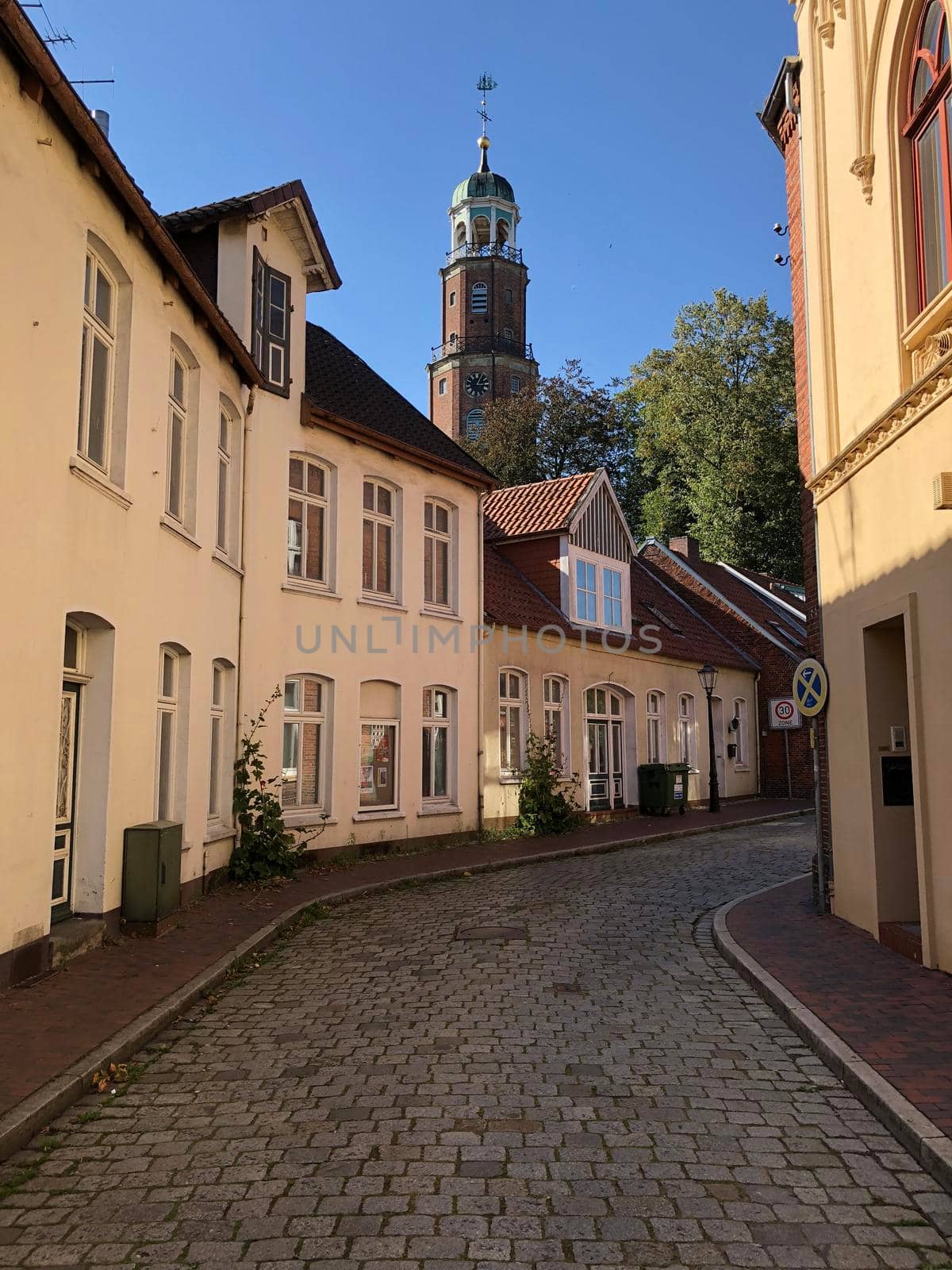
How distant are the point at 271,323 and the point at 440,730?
7098mm

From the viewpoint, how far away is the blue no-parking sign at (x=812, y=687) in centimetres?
1049

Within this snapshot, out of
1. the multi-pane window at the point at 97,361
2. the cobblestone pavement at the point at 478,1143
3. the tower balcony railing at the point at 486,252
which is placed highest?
the tower balcony railing at the point at 486,252

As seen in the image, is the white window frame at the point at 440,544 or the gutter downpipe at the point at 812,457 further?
the white window frame at the point at 440,544

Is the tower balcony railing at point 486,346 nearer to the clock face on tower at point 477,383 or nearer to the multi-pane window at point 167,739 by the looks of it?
the clock face on tower at point 477,383

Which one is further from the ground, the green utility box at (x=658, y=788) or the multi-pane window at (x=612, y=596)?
the multi-pane window at (x=612, y=596)

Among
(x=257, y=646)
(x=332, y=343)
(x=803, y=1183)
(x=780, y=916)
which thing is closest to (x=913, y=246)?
(x=780, y=916)

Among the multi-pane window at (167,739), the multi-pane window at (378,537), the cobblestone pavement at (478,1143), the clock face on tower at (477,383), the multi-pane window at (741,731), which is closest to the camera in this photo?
the cobblestone pavement at (478,1143)

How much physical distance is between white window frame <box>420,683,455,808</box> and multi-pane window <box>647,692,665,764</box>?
8.37m

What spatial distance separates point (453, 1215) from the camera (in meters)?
3.99

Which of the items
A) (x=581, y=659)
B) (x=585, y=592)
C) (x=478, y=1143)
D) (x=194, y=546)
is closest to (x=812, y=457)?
(x=194, y=546)

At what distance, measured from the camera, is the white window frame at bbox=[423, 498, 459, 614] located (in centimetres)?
1791

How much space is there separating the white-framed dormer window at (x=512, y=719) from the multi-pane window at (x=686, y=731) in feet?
25.5

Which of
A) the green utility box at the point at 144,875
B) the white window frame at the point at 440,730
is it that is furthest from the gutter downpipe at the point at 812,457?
the white window frame at the point at 440,730

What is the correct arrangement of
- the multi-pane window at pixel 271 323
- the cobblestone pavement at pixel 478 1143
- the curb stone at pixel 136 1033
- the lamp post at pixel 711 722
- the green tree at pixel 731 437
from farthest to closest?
the green tree at pixel 731 437, the lamp post at pixel 711 722, the multi-pane window at pixel 271 323, the curb stone at pixel 136 1033, the cobblestone pavement at pixel 478 1143
